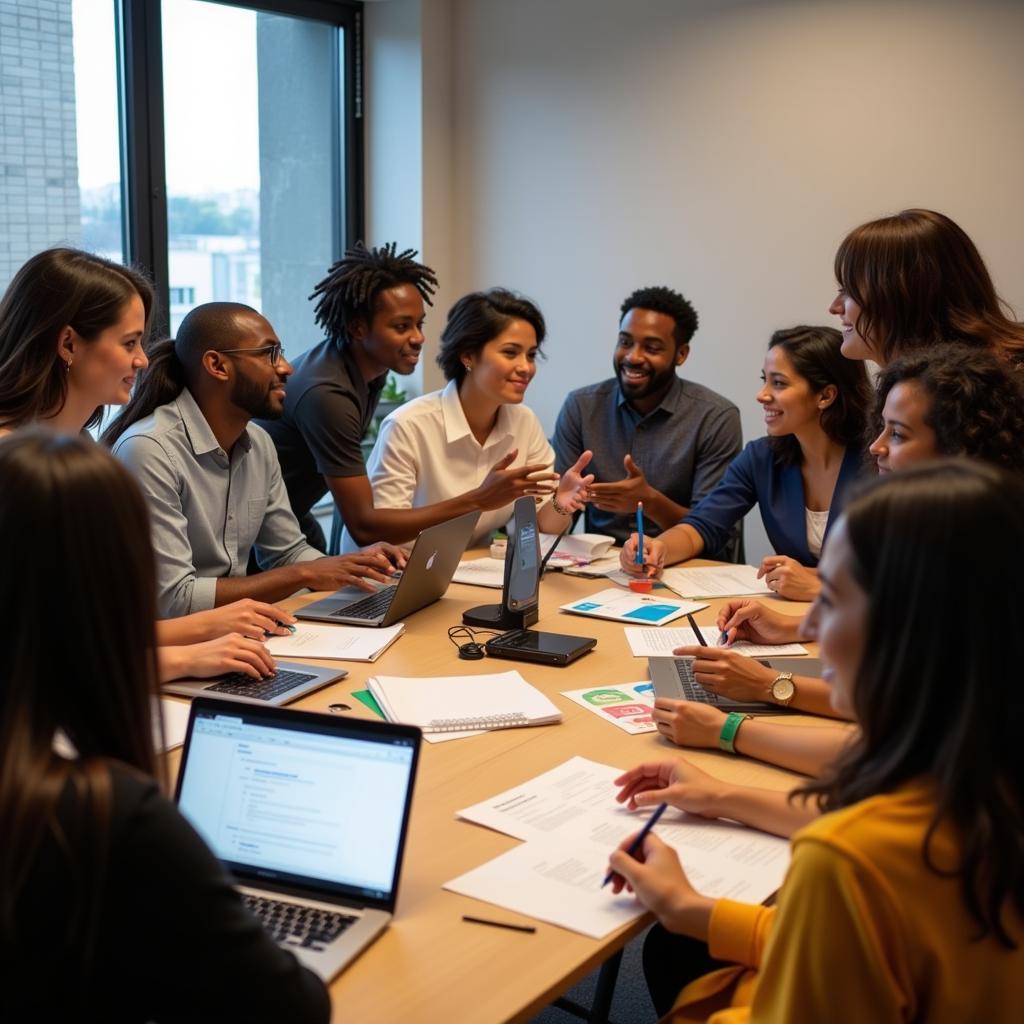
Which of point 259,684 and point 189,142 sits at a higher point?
point 189,142

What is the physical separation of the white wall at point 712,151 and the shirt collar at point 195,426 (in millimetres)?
2406

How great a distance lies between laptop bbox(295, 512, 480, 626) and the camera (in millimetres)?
2400

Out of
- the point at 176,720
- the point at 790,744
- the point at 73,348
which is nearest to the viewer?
the point at 790,744

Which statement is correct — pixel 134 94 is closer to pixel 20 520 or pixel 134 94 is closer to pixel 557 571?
pixel 557 571

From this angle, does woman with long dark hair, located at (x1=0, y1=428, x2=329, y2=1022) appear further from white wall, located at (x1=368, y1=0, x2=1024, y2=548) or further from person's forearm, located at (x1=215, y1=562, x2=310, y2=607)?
white wall, located at (x1=368, y1=0, x2=1024, y2=548)

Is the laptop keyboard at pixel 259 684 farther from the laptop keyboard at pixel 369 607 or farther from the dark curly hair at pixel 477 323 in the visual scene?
the dark curly hair at pixel 477 323

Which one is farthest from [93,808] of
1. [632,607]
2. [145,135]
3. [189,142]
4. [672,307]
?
[189,142]

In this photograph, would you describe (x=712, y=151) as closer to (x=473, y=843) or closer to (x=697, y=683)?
(x=697, y=683)

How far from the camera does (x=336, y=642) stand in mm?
2289

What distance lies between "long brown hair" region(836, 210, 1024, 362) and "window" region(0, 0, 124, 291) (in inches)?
106

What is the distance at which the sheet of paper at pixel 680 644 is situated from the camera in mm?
2326

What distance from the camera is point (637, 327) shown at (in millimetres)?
3697

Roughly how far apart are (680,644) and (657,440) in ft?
4.73

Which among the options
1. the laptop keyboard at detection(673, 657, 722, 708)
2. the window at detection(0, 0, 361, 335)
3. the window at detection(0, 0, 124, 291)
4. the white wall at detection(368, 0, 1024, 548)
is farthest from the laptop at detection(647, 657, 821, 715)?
the window at detection(0, 0, 124, 291)
